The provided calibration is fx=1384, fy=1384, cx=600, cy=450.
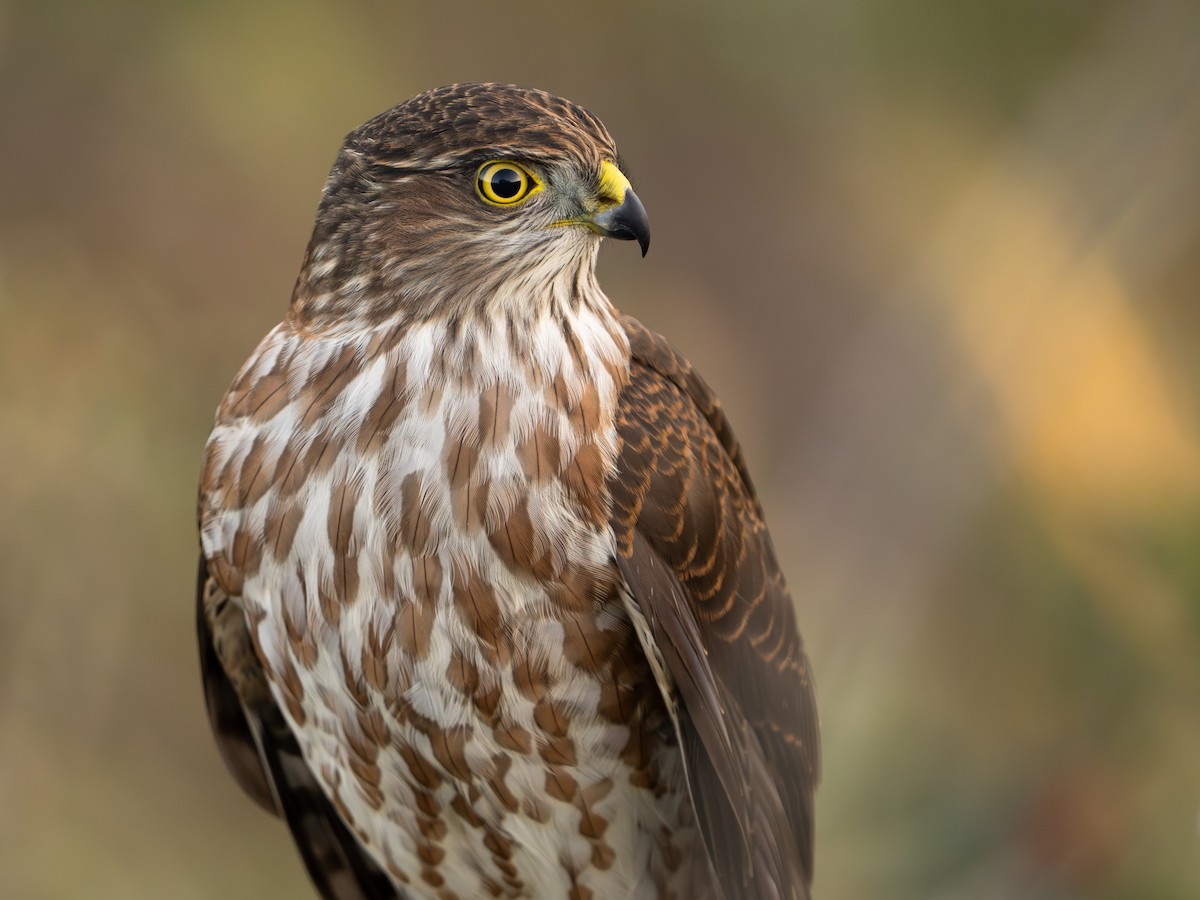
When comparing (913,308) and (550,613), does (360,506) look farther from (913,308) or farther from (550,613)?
(913,308)

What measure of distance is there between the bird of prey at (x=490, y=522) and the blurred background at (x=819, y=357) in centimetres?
46

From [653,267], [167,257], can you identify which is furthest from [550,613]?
[653,267]

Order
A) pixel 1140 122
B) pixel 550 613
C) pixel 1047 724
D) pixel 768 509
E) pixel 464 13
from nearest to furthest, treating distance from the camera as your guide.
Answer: pixel 550 613
pixel 1140 122
pixel 1047 724
pixel 768 509
pixel 464 13

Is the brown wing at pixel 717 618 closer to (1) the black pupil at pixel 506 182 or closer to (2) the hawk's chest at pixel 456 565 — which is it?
(2) the hawk's chest at pixel 456 565

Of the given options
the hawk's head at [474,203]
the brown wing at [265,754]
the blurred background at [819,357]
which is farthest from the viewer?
the brown wing at [265,754]

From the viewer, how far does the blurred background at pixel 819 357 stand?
3.33m

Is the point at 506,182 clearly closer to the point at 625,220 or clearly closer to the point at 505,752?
the point at 625,220

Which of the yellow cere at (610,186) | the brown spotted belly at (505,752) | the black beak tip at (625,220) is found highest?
the yellow cere at (610,186)

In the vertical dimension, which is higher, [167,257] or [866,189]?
[866,189]

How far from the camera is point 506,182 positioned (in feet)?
9.56

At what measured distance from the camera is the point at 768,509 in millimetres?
5691

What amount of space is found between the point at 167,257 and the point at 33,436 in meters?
1.85

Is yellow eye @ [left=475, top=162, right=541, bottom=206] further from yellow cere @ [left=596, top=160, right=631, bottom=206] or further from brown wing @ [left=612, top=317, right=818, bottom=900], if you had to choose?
brown wing @ [left=612, top=317, right=818, bottom=900]

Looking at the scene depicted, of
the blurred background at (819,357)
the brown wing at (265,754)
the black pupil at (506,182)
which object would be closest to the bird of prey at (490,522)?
the black pupil at (506,182)
